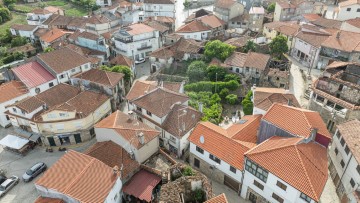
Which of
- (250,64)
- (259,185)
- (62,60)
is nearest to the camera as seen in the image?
(259,185)

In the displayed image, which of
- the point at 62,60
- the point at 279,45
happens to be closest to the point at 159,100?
the point at 62,60

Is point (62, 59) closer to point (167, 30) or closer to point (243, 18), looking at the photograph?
point (167, 30)

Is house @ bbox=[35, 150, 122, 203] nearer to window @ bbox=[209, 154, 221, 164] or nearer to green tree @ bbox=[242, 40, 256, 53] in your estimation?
window @ bbox=[209, 154, 221, 164]

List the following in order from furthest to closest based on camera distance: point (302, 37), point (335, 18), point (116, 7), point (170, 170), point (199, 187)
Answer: point (116, 7)
point (335, 18)
point (302, 37)
point (170, 170)
point (199, 187)

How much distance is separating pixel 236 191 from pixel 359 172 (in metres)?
14.9

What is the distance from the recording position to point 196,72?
208ft

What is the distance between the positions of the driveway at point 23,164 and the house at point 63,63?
1655 centimetres

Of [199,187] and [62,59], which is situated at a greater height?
[62,59]

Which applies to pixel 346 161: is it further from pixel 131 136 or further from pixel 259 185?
pixel 131 136

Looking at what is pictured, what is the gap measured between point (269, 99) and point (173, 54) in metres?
29.5

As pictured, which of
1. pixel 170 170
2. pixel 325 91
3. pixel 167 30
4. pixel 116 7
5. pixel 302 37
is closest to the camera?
pixel 170 170

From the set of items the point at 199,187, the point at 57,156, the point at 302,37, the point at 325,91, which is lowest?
the point at 57,156

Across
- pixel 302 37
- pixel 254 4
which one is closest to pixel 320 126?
pixel 302 37

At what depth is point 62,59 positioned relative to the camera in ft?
200
